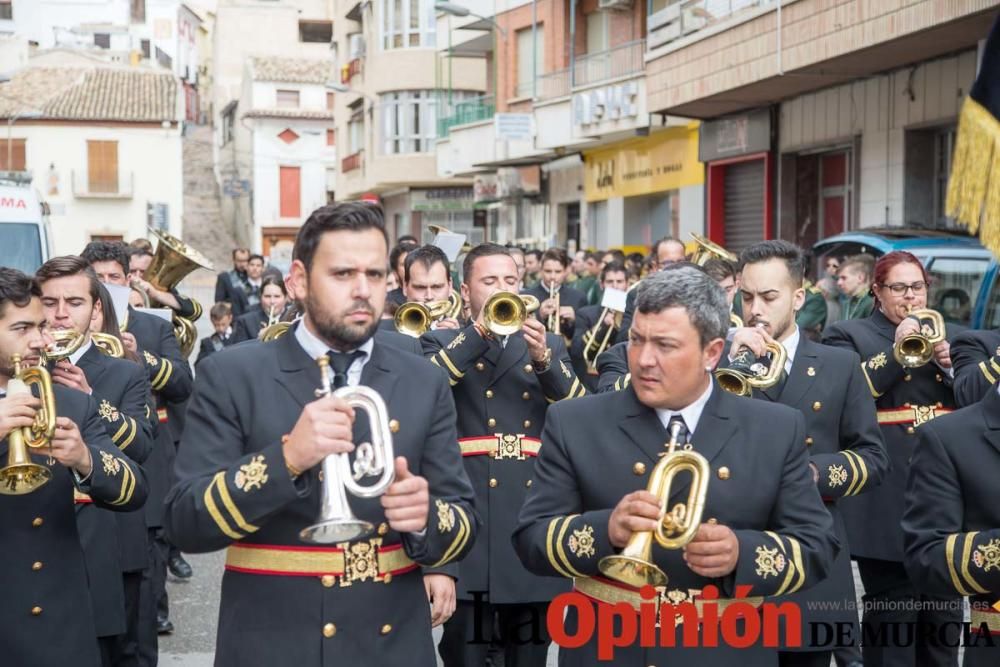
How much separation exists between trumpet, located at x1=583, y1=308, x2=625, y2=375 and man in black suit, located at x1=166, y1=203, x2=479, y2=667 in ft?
25.2

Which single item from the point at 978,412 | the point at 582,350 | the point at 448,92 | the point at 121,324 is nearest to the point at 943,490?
the point at 978,412

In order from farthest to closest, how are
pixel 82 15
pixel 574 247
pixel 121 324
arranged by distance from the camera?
pixel 82 15
pixel 574 247
pixel 121 324

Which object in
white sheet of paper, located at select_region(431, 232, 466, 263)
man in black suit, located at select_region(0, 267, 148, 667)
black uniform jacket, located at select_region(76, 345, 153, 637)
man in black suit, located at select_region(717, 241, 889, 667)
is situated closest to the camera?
man in black suit, located at select_region(0, 267, 148, 667)

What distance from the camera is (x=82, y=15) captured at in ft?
253

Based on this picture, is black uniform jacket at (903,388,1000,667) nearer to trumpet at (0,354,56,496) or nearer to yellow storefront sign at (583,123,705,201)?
trumpet at (0,354,56,496)

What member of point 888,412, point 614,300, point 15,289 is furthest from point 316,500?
point 614,300

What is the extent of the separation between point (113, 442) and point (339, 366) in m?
1.97

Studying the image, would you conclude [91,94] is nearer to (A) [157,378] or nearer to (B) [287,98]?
(B) [287,98]

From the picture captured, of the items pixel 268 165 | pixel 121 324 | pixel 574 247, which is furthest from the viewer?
pixel 268 165

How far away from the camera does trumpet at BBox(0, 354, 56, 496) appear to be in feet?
15.2

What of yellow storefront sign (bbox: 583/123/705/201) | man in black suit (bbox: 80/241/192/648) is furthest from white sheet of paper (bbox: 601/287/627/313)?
yellow storefront sign (bbox: 583/123/705/201)

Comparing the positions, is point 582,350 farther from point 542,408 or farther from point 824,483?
point 824,483

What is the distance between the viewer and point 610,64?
2766 cm

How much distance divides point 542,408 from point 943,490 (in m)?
2.71
